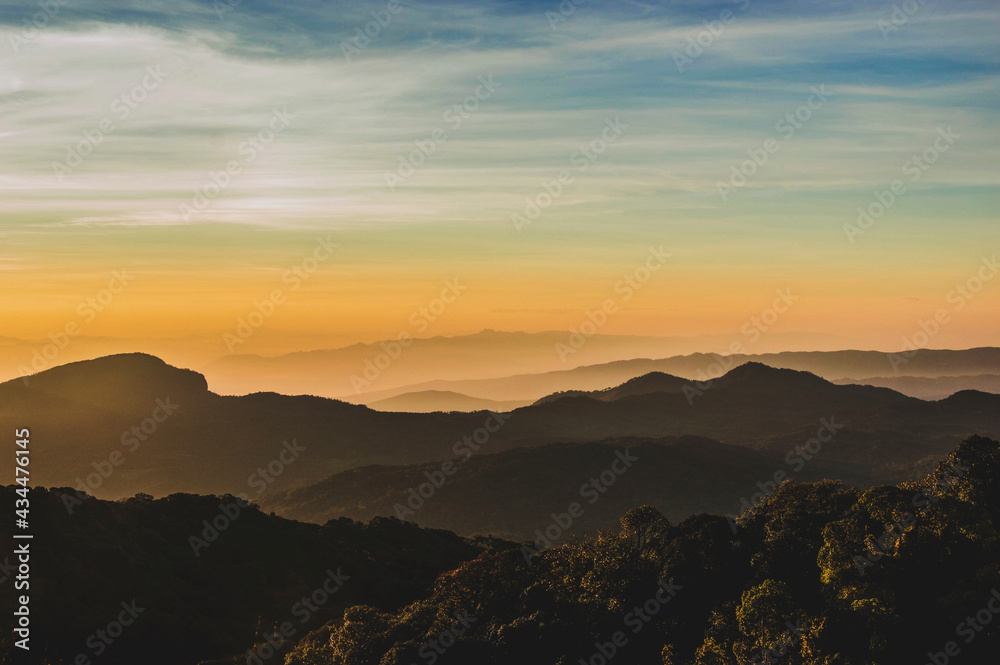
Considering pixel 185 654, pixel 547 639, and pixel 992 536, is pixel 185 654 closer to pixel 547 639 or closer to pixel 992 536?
pixel 547 639

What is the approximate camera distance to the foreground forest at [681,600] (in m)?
30.9

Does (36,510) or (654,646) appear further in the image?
(36,510)

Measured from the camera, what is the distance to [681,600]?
1499 inches

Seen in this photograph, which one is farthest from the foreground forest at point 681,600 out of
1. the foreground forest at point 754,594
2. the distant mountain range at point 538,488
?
the distant mountain range at point 538,488

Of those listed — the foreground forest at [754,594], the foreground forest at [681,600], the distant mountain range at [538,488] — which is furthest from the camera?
the distant mountain range at [538,488]

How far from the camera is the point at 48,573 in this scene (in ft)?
189

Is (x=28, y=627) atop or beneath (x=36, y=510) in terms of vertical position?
beneath

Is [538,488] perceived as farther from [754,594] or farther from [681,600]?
[754,594]

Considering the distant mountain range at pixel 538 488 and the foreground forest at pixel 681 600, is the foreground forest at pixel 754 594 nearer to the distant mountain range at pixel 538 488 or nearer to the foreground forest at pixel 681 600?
the foreground forest at pixel 681 600

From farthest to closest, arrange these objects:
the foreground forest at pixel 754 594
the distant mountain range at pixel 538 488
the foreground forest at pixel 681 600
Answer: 1. the distant mountain range at pixel 538 488
2. the foreground forest at pixel 681 600
3. the foreground forest at pixel 754 594

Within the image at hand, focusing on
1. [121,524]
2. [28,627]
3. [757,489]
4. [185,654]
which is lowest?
[757,489]

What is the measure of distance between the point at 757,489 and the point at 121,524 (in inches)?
4995

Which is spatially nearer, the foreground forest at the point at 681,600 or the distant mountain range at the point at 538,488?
the foreground forest at the point at 681,600

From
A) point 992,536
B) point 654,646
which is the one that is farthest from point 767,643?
point 992,536
